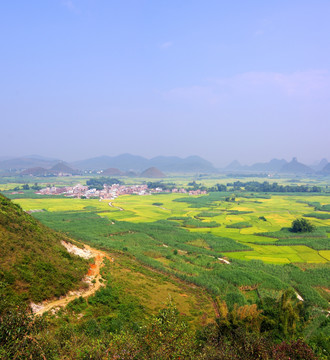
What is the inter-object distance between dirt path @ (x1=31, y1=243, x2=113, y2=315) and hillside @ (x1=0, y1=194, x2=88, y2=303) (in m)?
0.44

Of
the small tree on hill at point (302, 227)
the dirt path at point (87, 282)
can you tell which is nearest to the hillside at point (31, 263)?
the dirt path at point (87, 282)

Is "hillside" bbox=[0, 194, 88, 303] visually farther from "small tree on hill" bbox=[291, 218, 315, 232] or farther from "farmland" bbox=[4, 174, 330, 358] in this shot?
"small tree on hill" bbox=[291, 218, 315, 232]

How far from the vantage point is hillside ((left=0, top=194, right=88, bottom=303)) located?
16375 mm

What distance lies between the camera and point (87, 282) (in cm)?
2114

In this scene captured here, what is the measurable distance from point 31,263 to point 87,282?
4675 millimetres

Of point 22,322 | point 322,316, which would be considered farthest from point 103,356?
point 322,316

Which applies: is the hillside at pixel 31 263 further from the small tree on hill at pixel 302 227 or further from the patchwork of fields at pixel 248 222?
the small tree on hill at pixel 302 227

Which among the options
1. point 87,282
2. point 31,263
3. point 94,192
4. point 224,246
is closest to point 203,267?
point 224,246

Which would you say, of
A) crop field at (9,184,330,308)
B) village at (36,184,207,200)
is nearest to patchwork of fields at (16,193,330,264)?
crop field at (9,184,330,308)

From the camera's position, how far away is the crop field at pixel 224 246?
2616 cm

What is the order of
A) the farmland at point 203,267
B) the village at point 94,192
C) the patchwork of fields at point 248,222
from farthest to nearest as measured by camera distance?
the village at point 94,192 < the patchwork of fields at point 248,222 < the farmland at point 203,267

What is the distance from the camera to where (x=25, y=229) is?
23.0 metres

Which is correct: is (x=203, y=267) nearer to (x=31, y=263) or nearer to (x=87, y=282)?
(x=87, y=282)

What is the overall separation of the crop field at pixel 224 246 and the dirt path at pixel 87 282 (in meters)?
5.03
